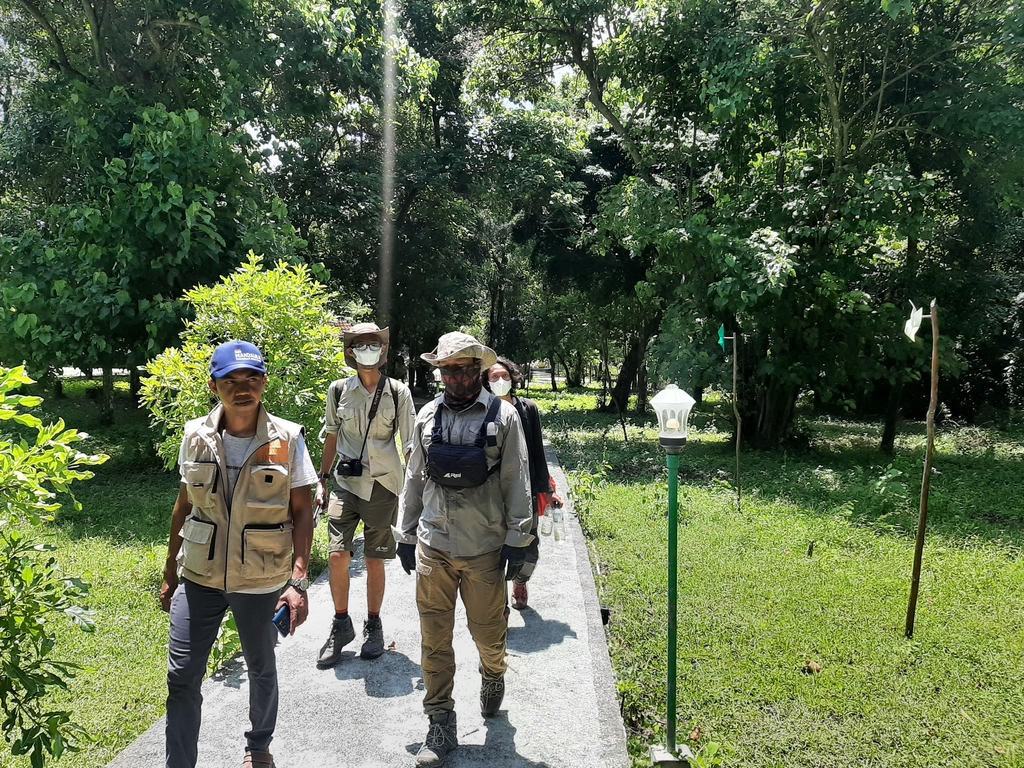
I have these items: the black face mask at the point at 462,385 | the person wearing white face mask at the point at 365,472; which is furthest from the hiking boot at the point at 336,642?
the black face mask at the point at 462,385

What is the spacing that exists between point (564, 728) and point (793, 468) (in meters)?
9.63

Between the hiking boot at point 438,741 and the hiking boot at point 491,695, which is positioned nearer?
the hiking boot at point 438,741

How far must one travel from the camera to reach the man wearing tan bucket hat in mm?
3254

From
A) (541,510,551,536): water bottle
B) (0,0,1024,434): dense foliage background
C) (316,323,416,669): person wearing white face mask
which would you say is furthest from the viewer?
(0,0,1024,434): dense foliage background

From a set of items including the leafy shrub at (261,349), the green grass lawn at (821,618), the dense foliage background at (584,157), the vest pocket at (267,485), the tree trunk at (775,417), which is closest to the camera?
the vest pocket at (267,485)

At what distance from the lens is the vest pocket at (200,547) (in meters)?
2.81

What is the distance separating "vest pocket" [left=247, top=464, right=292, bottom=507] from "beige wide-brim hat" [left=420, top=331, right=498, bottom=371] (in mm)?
835

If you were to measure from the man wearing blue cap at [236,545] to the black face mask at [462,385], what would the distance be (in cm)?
75

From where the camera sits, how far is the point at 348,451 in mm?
4293

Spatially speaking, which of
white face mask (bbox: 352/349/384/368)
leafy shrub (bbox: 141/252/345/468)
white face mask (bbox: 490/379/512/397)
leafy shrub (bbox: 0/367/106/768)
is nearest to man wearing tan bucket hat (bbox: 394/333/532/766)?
white face mask (bbox: 352/349/384/368)

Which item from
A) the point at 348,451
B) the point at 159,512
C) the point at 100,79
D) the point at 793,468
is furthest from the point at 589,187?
the point at 348,451

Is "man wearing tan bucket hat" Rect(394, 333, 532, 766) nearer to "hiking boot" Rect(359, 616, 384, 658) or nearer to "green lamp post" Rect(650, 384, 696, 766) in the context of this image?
"green lamp post" Rect(650, 384, 696, 766)

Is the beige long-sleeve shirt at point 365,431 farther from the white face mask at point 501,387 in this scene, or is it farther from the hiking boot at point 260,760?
the hiking boot at point 260,760

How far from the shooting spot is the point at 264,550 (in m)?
2.85
